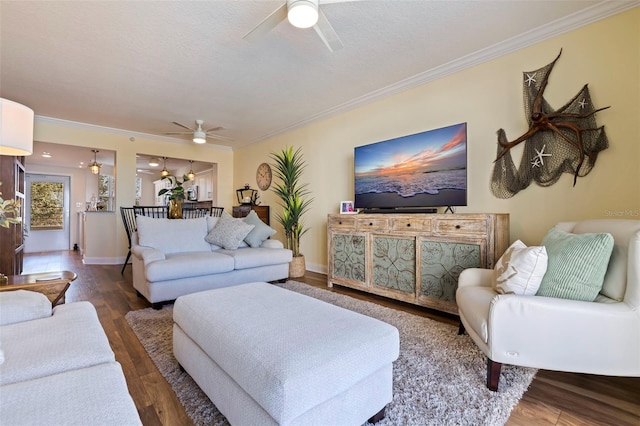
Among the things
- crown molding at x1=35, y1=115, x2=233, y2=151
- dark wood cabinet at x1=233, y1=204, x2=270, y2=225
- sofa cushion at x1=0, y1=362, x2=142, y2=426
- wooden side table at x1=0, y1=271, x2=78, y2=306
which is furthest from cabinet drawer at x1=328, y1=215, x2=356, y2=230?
crown molding at x1=35, y1=115, x2=233, y2=151

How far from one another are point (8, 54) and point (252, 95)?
7.66 feet

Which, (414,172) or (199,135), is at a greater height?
(199,135)

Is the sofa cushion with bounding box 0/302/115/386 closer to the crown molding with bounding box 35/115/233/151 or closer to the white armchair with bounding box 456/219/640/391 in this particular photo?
the white armchair with bounding box 456/219/640/391

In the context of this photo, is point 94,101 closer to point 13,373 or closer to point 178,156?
point 178,156

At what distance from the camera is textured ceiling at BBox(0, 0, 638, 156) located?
2.19 m

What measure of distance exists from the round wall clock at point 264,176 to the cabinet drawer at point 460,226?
367 cm

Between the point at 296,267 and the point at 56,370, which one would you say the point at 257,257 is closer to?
the point at 296,267

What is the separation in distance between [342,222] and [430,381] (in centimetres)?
210

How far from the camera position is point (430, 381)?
5.23 ft

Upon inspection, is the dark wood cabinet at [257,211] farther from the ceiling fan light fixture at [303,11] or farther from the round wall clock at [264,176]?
the ceiling fan light fixture at [303,11]

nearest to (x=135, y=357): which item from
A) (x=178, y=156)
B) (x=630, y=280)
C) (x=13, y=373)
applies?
(x=13, y=373)

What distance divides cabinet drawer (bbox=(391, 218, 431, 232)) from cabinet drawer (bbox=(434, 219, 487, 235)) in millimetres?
94

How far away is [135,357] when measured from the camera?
1.87 meters

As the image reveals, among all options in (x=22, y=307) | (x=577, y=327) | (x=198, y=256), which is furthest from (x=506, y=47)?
(x=22, y=307)
